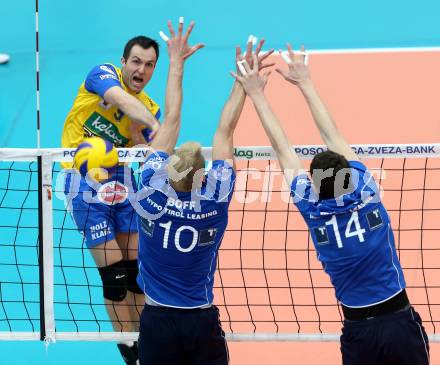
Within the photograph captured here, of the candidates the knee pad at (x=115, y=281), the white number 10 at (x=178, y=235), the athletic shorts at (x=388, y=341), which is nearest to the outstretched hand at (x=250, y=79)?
the white number 10 at (x=178, y=235)

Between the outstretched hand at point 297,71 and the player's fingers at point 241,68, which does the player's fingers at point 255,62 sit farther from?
the outstretched hand at point 297,71

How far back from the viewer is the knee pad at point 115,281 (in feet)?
22.2

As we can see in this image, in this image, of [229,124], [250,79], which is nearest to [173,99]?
[229,124]

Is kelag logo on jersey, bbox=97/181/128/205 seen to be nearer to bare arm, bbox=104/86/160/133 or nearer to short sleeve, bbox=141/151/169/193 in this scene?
bare arm, bbox=104/86/160/133

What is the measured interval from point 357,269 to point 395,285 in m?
0.27

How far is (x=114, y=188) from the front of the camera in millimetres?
6758

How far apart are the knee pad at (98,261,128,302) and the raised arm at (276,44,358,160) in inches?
77.7

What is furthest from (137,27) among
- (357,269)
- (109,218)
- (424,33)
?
(357,269)

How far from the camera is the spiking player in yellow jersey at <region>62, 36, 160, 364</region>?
677 centimetres

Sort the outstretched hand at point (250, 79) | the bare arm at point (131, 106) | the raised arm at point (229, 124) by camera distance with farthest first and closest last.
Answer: the bare arm at point (131, 106)
the outstretched hand at point (250, 79)
the raised arm at point (229, 124)

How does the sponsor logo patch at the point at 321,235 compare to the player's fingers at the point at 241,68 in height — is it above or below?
below

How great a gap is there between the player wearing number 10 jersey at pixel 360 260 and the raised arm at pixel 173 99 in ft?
3.01

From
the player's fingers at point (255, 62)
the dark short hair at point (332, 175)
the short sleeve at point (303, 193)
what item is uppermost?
the player's fingers at point (255, 62)

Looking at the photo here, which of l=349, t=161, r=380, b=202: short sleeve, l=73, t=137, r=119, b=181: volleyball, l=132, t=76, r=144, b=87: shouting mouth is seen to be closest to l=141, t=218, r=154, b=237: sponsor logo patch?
l=73, t=137, r=119, b=181: volleyball
